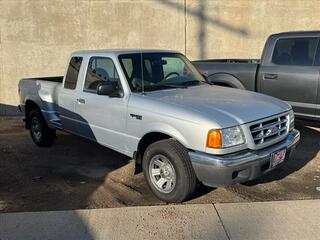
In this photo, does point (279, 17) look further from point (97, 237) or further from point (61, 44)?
point (97, 237)

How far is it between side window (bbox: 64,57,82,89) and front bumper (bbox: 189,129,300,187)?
8.35ft

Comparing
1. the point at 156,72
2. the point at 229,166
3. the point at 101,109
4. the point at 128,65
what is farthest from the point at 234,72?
the point at 229,166

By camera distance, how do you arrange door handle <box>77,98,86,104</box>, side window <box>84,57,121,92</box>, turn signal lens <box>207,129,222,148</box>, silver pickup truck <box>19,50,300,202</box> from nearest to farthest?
turn signal lens <box>207,129,222,148</box> < silver pickup truck <box>19,50,300,202</box> < side window <box>84,57,121,92</box> < door handle <box>77,98,86,104</box>

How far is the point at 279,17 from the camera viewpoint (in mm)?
10531

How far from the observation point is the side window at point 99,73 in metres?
5.13

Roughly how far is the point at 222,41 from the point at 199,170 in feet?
23.3

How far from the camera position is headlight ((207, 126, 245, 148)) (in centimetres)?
389

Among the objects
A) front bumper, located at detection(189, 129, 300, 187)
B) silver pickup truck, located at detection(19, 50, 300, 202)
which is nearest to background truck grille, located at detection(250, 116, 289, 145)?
silver pickup truck, located at detection(19, 50, 300, 202)

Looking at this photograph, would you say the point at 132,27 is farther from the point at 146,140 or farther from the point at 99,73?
the point at 146,140

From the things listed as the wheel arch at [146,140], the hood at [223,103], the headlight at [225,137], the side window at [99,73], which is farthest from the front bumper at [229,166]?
the side window at [99,73]

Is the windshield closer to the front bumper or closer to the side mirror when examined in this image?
the side mirror

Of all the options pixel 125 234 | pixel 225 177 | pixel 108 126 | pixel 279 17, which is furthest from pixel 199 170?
pixel 279 17

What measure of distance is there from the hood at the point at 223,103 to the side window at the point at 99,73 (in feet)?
2.12

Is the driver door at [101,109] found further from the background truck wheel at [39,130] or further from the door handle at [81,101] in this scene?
the background truck wheel at [39,130]
